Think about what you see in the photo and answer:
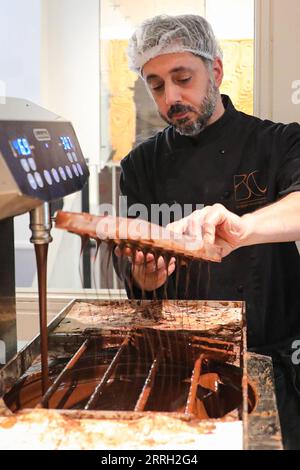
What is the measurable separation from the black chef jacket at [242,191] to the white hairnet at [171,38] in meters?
0.23

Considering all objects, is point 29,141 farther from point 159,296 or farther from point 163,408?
point 159,296

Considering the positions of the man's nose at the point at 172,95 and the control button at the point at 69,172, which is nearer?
the control button at the point at 69,172

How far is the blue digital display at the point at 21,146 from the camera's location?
0.98m

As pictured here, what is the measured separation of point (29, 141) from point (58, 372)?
512 mm

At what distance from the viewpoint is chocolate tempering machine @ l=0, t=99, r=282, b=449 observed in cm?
89

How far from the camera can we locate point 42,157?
1.07m

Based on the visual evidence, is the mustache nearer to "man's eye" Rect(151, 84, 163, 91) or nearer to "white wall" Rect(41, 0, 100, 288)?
"man's eye" Rect(151, 84, 163, 91)

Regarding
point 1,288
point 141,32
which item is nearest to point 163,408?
point 1,288

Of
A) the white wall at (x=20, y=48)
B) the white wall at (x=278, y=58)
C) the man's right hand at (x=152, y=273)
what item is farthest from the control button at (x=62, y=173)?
the white wall at (x=20, y=48)

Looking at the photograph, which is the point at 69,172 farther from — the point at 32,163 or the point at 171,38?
the point at 171,38

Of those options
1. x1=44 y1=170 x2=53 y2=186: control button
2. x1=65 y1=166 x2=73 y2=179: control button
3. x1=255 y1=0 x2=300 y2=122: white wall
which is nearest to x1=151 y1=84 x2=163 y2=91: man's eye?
x1=255 y1=0 x2=300 y2=122: white wall

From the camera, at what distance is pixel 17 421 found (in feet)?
3.05

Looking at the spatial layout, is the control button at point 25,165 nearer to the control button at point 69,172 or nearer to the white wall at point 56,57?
the control button at point 69,172

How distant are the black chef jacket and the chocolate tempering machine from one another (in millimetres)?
354
